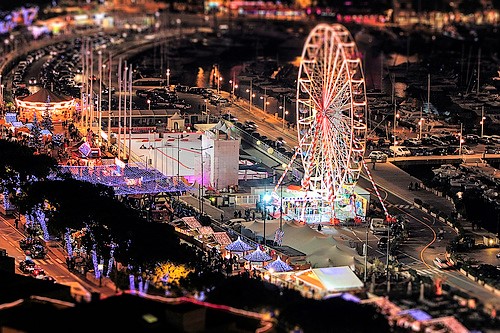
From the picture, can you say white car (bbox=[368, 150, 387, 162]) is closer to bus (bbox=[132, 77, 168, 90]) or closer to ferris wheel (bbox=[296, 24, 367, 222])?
ferris wheel (bbox=[296, 24, 367, 222])

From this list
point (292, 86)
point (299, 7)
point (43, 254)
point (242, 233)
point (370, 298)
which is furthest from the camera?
point (299, 7)

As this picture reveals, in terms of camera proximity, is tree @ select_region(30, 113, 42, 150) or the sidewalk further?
tree @ select_region(30, 113, 42, 150)

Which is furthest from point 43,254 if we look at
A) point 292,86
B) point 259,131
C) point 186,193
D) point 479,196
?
point 292,86

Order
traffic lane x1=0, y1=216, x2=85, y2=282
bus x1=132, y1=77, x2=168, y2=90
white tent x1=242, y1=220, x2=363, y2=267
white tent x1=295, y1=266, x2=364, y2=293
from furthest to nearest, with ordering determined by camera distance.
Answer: bus x1=132, y1=77, x2=168, y2=90 < white tent x1=242, y1=220, x2=363, y2=267 < traffic lane x1=0, y1=216, x2=85, y2=282 < white tent x1=295, y1=266, x2=364, y2=293

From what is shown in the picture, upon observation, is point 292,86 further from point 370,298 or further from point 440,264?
point 370,298

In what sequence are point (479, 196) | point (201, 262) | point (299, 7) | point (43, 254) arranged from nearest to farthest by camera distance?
point (201, 262) < point (43, 254) < point (479, 196) < point (299, 7)

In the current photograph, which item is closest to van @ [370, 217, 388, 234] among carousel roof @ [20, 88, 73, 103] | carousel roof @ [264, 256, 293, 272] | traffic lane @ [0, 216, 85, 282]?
carousel roof @ [264, 256, 293, 272]
